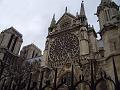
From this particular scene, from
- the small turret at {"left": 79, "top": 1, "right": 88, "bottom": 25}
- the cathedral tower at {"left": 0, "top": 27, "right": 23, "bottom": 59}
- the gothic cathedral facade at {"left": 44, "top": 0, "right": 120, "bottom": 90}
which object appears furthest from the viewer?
the cathedral tower at {"left": 0, "top": 27, "right": 23, "bottom": 59}

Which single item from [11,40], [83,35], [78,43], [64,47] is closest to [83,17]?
[83,35]

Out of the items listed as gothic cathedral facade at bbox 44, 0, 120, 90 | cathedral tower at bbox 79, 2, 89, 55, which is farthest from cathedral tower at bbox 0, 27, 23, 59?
cathedral tower at bbox 79, 2, 89, 55

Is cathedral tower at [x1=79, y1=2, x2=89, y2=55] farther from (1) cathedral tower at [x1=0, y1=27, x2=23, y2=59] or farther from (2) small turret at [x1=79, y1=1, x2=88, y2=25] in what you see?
(1) cathedral tower at [x1=0, y1=27, x2=23, y2=59]

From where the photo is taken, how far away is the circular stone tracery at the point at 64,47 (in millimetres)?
21744

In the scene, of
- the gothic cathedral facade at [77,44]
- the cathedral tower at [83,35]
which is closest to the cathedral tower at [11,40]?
the gothic cathedral facade at [77,44]

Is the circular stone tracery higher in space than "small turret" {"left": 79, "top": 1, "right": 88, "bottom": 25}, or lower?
lower

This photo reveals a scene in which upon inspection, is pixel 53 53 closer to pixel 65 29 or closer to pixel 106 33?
pixel 65 29

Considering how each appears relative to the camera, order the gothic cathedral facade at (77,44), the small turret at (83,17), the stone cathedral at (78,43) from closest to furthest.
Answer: the stone cathedral at (78,43) < the gothic cathedral facade at (77,44) < the small turret at (83,17)

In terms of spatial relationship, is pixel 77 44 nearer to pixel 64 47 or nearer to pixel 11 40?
pixel 64 47

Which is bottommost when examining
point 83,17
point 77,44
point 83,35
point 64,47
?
point 64,47

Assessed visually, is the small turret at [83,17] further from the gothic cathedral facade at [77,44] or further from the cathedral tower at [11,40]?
the cathedral tower at [11,40]

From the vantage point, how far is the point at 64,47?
23.0 metres

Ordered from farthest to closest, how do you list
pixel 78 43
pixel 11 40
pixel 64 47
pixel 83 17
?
pixel 11 40 → pixel 83 17 → pixel 64 47 → pixel 78 43

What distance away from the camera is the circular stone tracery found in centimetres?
2174
